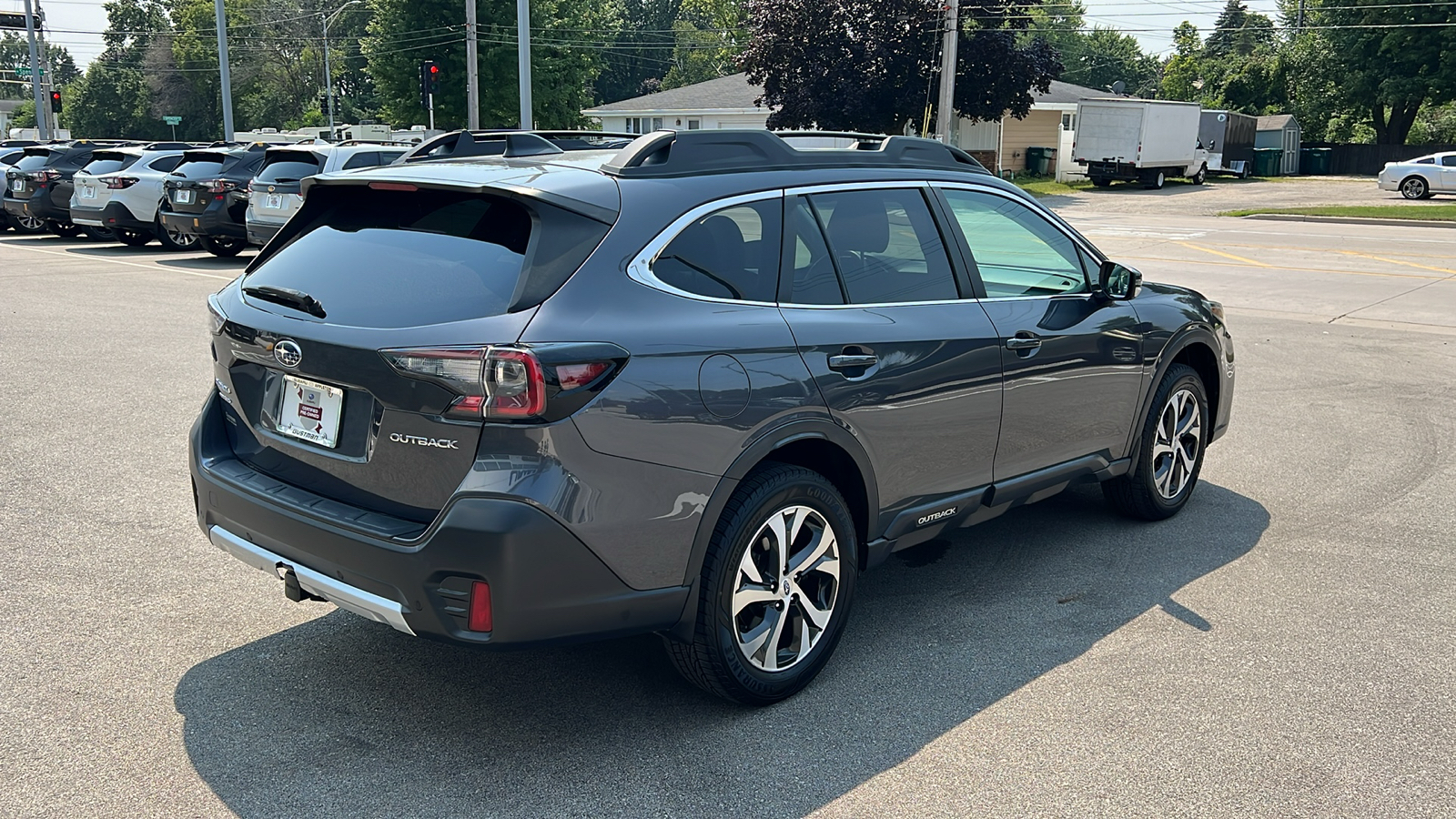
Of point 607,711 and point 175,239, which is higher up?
point 175,239

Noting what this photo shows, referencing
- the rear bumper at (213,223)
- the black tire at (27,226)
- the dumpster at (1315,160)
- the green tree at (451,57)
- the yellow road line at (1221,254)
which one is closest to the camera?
the rear bumper at (213,223)

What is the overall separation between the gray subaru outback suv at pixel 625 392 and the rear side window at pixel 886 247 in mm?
12

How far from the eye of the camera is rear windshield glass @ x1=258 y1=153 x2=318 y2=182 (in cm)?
1670

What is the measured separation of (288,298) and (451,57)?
52617 mm

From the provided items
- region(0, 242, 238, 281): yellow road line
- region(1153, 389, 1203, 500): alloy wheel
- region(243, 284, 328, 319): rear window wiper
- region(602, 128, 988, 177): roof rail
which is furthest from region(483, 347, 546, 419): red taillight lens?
region(0, 242, 238, 281): yellow road line

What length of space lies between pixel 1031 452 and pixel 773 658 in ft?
5.33

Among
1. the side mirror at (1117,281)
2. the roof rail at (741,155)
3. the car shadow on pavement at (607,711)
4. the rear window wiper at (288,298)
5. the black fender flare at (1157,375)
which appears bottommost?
the car shadow on pavement at (607,711)

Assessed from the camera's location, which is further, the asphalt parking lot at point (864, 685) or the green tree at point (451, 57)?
the green tree at point (451, 57)

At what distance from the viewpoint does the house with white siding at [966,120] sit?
5069 cm

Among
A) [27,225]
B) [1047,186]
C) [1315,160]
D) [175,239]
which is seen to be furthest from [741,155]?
[1315,160]

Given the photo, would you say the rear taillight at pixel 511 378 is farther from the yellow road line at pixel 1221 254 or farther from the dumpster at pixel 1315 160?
the dumpster at pixel 1315 160

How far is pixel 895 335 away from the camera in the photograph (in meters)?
4.24

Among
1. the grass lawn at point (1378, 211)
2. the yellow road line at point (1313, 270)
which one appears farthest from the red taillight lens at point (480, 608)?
the grass lawn at point (1378, 211)

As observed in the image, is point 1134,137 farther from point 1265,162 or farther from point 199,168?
point 199,168
